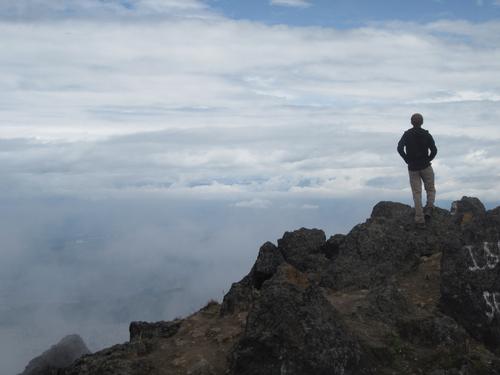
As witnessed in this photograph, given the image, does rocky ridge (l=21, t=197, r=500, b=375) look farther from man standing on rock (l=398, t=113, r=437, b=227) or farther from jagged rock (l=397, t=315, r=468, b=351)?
man standing on rock (l=398, t=113, r=437, b=227)

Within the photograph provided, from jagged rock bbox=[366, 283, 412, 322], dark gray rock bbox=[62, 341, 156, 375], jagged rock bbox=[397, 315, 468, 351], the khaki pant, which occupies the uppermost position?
the khaki pant

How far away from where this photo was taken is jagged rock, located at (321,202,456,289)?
2391 centimetres

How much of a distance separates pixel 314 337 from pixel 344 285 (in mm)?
9125

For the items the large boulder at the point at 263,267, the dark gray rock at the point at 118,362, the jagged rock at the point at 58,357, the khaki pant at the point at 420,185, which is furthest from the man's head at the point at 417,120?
the jagged rock at the point at 58,357

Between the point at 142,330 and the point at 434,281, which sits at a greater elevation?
the point at 434,281

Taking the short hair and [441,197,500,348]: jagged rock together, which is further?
the short hair

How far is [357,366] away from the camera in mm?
14719

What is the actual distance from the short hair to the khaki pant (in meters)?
2.17

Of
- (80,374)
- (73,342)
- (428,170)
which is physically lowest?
(73,342)

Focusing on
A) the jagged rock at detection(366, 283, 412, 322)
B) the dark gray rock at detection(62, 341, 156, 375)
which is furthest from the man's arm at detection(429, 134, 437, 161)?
the dark gray rock at detection(62, 341, 156, 375)

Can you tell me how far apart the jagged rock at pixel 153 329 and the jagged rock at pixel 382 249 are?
7342 millimetres

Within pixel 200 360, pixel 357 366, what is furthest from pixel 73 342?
pixel 357 366

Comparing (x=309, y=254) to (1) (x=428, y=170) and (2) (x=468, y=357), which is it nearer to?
(1) (x=428, y=170)

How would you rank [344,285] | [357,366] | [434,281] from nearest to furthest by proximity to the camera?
1. [357,366]
2. [434,281]
3. [344,285]
